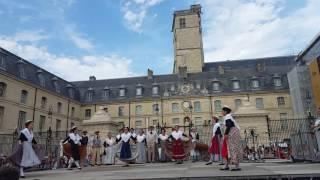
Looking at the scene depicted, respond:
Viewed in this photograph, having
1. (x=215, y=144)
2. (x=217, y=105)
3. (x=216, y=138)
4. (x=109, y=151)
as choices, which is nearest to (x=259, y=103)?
(x=217, y=105)

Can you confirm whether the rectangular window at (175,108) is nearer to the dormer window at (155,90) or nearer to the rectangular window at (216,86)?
the dormer window at (155,90)

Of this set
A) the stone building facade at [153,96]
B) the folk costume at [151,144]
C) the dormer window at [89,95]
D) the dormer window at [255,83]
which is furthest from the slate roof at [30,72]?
the dormer window at [255,83]

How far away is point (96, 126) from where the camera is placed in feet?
76.4

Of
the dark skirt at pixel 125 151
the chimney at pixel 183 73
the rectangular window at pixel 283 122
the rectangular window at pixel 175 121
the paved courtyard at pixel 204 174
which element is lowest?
the paved courtyard at pixel 204 174

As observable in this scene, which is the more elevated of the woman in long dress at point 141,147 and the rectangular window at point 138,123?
the rectangular window at point 138,123

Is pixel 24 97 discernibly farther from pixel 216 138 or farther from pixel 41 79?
pixel 216 138

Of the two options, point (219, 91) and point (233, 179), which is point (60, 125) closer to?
point (219, 91)

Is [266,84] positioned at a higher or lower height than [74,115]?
higher

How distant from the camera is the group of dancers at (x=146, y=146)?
8109 millimetres

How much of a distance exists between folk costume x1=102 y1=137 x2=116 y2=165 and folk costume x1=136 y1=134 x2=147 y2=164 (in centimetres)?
202

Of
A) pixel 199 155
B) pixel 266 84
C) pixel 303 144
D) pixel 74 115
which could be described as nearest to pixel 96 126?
pixel 199 155

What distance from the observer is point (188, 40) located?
5938 cm

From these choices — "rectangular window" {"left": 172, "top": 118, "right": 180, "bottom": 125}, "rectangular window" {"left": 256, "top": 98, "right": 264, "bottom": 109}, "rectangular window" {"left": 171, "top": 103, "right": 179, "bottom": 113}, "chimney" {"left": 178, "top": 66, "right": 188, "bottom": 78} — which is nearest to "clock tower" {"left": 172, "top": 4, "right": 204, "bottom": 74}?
"chimney" {"left": 178, "top": 66, "right": 188, "bottom": 78}

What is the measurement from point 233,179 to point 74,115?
45565mm
